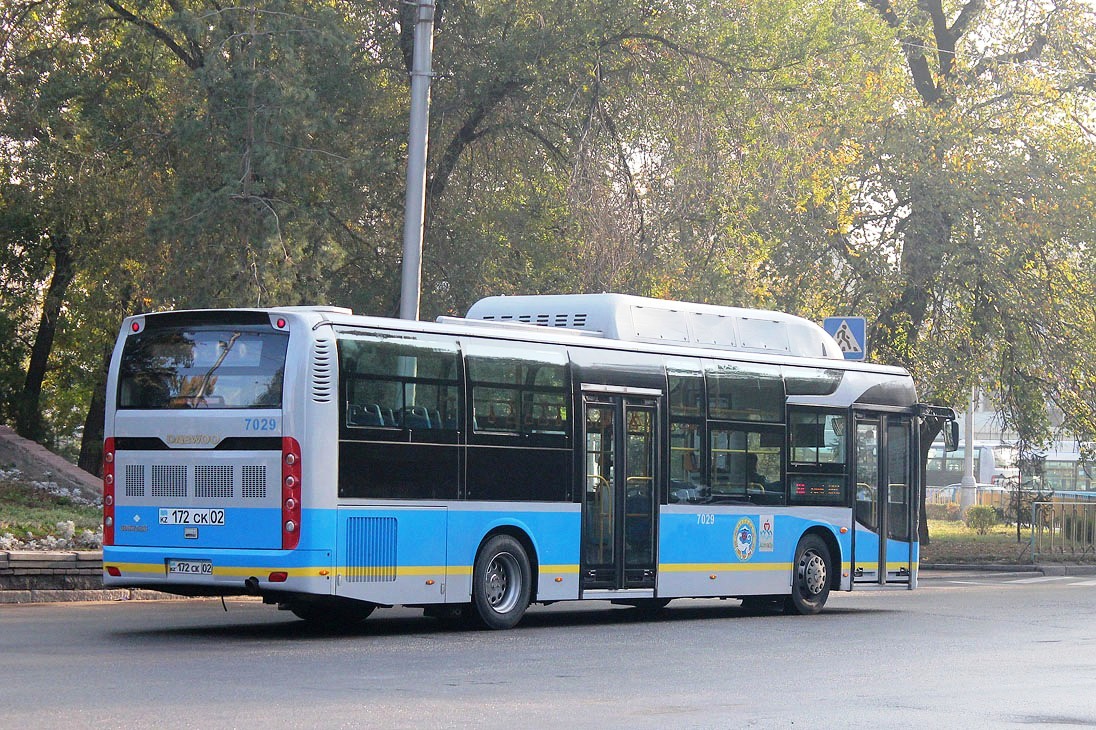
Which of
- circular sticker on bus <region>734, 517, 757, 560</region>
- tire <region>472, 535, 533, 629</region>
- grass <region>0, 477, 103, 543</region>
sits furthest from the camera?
grass <region>0, 477, 103, 543</region>

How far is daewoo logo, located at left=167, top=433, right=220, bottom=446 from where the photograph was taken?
14665 millimetres

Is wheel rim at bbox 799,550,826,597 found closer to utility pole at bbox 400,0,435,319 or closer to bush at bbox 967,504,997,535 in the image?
utility pole at bbox 400,0,435,319

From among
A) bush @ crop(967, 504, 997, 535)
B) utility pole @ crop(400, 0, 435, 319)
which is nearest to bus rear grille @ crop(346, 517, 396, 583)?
utility pole @ crop(400, 0, 435, 319)

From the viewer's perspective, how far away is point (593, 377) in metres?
17.4

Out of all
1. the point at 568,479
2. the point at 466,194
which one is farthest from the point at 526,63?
the point at 568,479

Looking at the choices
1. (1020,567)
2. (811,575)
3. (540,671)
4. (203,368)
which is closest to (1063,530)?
(1020,567)

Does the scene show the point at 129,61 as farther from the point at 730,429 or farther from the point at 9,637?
the point at 9,637

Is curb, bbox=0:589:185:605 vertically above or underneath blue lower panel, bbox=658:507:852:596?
underneath

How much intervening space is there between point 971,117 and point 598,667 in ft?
72.8

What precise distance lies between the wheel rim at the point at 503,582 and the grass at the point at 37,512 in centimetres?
607

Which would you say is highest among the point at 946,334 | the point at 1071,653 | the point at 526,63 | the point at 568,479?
the point at 526,63

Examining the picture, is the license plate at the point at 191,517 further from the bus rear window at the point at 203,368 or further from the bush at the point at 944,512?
the bush at the point at 944,512

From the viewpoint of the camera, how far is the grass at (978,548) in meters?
32.4

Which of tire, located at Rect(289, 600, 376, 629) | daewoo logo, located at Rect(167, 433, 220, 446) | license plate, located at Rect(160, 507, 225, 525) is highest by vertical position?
daewoo logo, located at Rect(167, 433, 220, 446)
